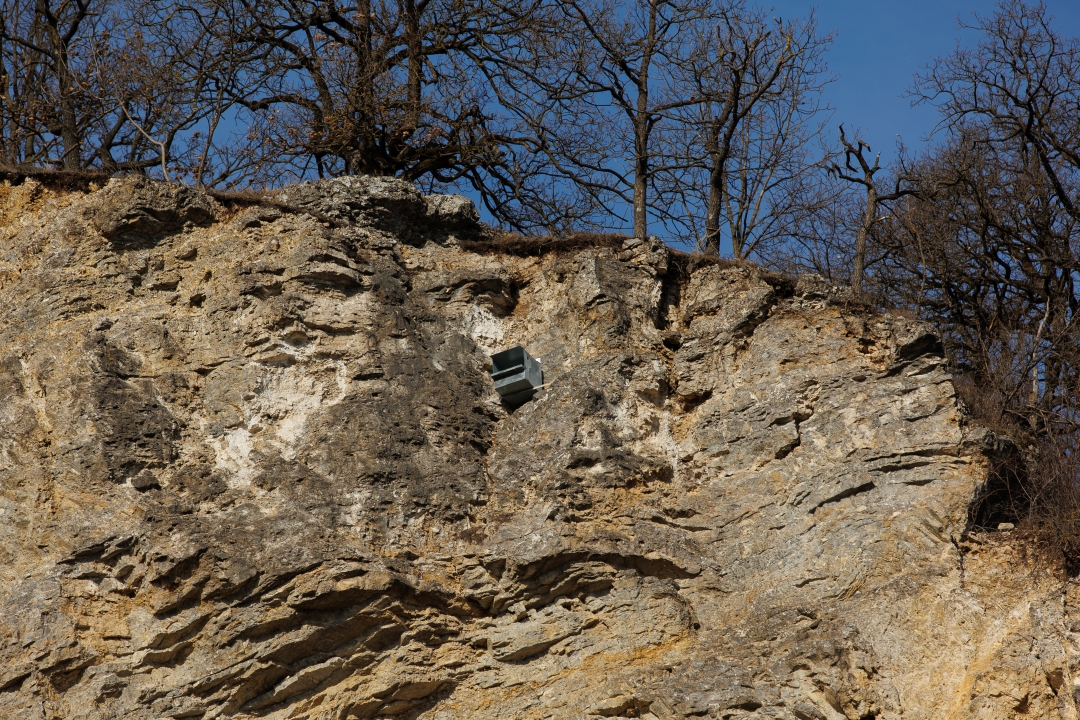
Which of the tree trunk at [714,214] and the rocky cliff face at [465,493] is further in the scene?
the tree trunk at [714,214]

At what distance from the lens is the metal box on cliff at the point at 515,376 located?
→ 964 centimetres

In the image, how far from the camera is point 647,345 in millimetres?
10023

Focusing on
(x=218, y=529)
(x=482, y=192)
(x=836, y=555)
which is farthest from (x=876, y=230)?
(x=218, y=529)

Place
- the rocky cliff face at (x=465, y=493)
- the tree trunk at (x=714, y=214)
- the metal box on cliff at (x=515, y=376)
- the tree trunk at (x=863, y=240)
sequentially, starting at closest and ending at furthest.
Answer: the rocky cliff face at (x=465, y=493), the metal box on cliff at (x=515, y=376), the tree trunk at (x=863, y=240), the tree trunk at (x=714, y=214)

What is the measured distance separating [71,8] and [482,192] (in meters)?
6.72

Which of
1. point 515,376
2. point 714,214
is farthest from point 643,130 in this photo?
point 515,376

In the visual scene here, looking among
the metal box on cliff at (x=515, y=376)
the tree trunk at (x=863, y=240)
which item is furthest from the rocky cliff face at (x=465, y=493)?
the tree trunk at (x=863, y=240)

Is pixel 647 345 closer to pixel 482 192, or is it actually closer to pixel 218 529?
pixel 218 529

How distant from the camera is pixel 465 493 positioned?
349 inches

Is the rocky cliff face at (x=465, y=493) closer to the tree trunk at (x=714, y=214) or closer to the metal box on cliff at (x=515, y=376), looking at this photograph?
the metal box on cliff at (x=515, y=376)

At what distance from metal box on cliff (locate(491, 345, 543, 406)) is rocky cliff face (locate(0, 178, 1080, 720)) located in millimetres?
140

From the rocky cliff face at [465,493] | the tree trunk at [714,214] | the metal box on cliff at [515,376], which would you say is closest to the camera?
the rocky cliff face at [465,493]

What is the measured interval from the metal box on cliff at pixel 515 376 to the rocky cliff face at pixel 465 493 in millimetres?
140

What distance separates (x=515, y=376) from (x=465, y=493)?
4.12 ft
